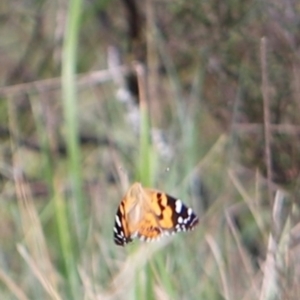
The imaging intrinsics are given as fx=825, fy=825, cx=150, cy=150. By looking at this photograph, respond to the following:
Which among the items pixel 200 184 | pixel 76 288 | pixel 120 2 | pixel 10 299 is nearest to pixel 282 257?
pixel 76 288

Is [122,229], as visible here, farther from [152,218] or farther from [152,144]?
[152,144]

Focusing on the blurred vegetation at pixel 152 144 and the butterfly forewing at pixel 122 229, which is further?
the blurred vegetation at pixel 152 144

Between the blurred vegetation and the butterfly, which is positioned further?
the blurred vegetation

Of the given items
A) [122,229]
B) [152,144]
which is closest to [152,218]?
[122,229]

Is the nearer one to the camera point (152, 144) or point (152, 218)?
point (152, 218)
